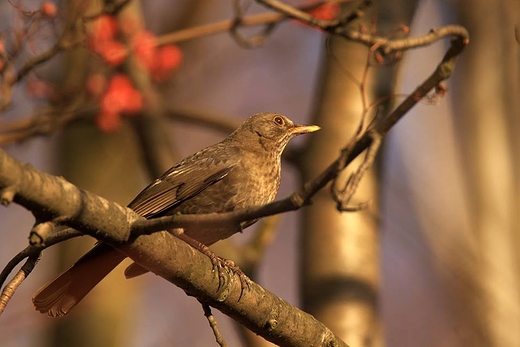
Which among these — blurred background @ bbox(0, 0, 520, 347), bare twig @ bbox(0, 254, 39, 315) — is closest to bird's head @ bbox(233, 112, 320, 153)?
blurred background @ bbox(0, 0, 520, 347)

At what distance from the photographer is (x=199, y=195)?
467cm

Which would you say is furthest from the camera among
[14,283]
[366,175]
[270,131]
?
[366,175]

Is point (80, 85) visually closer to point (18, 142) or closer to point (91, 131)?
point (18, 142)

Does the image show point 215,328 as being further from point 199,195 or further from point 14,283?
point 199,195

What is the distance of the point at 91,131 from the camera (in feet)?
30.1

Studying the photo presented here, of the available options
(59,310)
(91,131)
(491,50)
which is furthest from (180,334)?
(59,310)

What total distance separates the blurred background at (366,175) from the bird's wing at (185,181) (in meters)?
0.83

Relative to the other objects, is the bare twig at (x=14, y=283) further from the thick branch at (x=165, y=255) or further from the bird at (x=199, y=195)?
the bird at (x=199, y=195)

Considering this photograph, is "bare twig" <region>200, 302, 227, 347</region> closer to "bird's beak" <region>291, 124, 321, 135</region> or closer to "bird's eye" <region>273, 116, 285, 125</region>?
"bird's beak" <region>291, 124, 321, 135</region>

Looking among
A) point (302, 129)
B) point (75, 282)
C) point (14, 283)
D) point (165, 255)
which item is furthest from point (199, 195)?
point (14, 283)

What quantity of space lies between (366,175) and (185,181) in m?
1.40

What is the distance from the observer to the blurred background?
5.32 metres

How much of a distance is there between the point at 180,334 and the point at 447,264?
3.92 meters

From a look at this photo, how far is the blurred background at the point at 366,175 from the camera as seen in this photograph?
5.32 m
